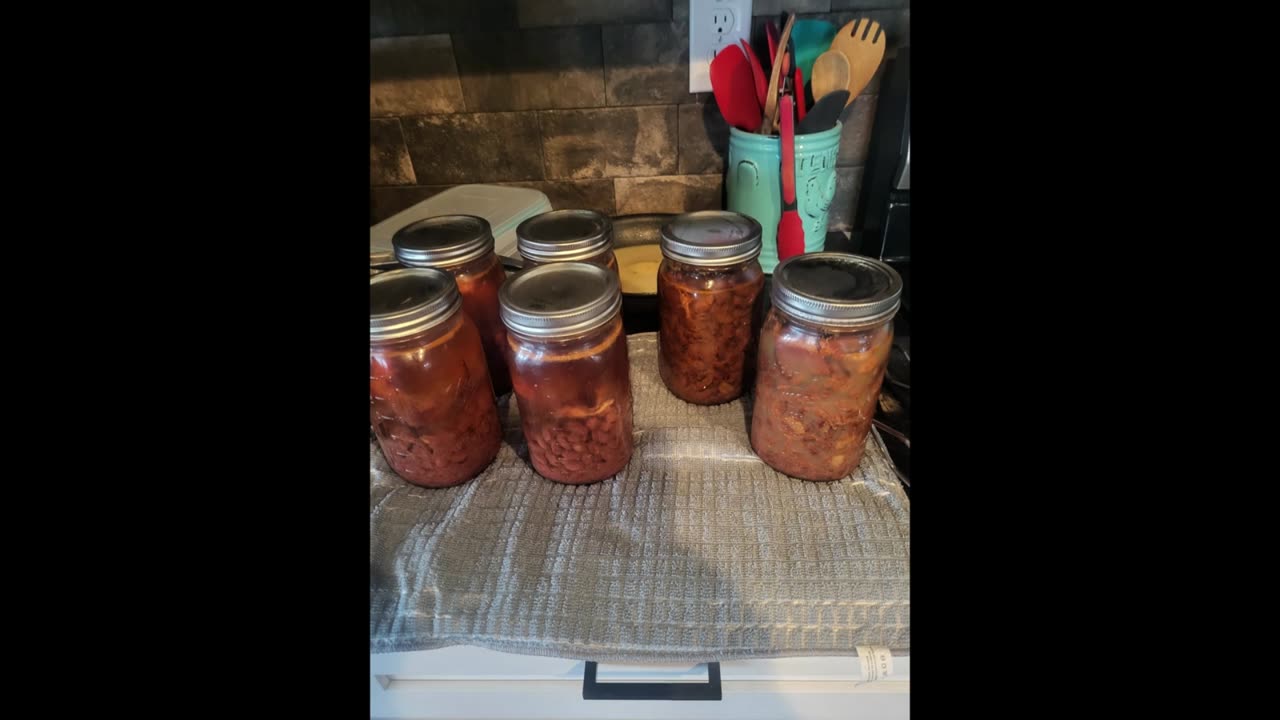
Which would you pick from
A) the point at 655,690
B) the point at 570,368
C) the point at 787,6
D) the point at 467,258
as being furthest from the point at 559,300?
the point at 787,6

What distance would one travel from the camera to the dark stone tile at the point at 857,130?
0.87 metres

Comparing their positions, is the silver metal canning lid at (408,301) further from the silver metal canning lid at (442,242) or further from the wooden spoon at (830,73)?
the wooden spoon at (830,73)

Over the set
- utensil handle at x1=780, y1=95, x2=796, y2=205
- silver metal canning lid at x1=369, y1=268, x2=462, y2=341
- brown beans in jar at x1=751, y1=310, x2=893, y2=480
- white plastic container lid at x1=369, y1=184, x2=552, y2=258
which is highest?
utensil handle at x1=780, y1=95, x2=796, y2=205

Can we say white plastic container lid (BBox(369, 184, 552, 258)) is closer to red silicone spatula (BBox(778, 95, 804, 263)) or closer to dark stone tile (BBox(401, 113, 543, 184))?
dark stone tile (BBox(401, 113, 543, 184))

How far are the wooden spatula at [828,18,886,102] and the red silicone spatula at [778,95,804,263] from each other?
99 mm

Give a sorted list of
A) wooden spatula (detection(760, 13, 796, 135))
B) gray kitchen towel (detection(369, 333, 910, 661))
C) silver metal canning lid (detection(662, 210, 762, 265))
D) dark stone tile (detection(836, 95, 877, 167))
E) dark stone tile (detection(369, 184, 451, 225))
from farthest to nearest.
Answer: dark stone tile (detection(369, 184, 451, 225)) < dark stone tile (detection(836, 95, 877, 167)) < wooden spatula (detection(760, 13, 796, 135)) < silver metal canning lid (detection(662, 210, 762, 265)) < gray kitchen towel (detection(369, 333, 910, 661))

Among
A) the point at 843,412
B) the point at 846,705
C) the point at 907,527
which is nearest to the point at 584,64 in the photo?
the point at 843,412

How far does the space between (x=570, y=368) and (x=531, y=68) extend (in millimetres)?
548

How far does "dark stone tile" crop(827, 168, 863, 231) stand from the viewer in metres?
0.93

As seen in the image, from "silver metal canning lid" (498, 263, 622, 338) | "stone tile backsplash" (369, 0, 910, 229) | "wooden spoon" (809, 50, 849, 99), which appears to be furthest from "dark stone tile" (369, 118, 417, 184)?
"wooden spoon" (809, 50, 849, 99)

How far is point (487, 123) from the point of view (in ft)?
2.94

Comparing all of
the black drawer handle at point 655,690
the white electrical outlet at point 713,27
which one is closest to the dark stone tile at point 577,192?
the white electrical outlet at point 713,27

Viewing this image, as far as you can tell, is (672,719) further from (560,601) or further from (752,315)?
(752,315)

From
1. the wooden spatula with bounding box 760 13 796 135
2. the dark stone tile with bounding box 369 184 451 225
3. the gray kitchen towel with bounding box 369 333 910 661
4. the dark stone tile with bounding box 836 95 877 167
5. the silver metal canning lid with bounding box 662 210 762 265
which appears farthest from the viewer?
the dark stone tile with bounding box 369 184 451 225
